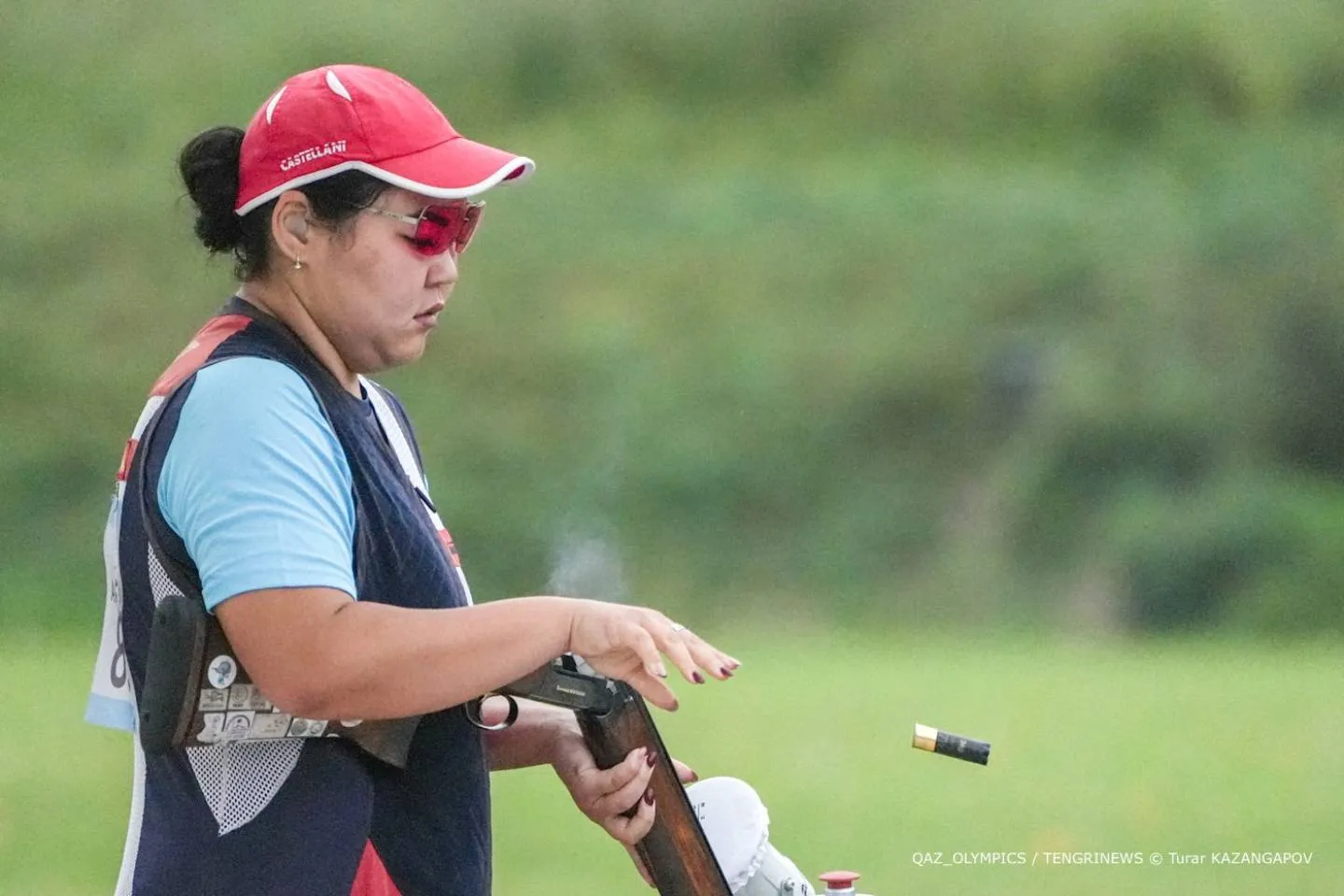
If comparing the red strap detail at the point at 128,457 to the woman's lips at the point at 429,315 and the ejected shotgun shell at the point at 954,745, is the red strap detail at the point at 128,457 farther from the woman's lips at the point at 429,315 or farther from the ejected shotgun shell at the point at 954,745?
the ejected shotgun shell at the point at 954,745

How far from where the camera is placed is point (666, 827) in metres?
1.31

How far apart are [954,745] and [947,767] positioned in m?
1.95

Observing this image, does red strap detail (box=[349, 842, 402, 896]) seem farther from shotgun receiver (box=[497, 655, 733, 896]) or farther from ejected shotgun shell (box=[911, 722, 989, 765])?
ejected shotgun shell (box=[911, 722, 989, 765])

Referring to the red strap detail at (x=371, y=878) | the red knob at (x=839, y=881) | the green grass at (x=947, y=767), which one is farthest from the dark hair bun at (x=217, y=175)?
the green grass at (x=947, y=767)

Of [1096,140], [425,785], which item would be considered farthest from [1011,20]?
[425,785]

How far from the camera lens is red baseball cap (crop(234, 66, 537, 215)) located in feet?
3.71

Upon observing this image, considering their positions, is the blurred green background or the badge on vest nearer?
the badge on vest

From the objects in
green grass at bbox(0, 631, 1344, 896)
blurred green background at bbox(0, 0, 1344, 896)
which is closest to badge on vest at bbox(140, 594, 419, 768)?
green grass at bbox(0, 631, 1344, 896)

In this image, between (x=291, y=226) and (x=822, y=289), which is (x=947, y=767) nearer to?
(x=822, y=289)

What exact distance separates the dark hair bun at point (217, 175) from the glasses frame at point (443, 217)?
4.7 inches

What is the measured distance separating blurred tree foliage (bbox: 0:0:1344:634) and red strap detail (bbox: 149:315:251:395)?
264cm

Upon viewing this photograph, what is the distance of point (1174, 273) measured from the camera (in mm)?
3904

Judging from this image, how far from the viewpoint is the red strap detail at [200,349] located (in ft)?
3.51

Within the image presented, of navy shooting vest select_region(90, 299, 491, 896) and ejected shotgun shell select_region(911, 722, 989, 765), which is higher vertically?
navy shooting vest select_region(90, 299, 491, 896)
